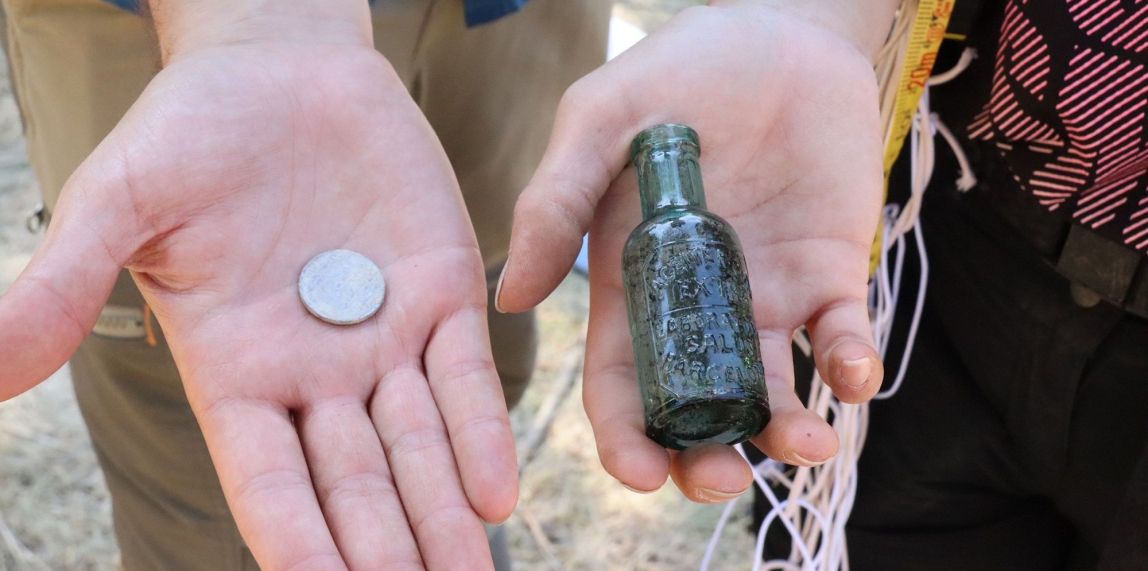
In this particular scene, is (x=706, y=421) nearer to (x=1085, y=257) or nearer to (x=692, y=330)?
(x=692, y=330)

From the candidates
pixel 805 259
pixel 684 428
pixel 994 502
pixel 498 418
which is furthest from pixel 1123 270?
pixel 498 418

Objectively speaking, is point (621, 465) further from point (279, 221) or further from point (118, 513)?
point (118, 513)

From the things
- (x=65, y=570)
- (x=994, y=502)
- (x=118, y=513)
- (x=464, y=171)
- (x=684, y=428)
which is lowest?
(x=65, y=570)

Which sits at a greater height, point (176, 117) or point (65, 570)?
point (176, 117)

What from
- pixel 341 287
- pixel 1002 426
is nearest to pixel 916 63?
pixel 1002 426

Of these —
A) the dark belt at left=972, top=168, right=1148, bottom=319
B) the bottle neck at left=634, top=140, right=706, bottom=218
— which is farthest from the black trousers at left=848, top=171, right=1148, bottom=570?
the bottle neck at left=634, top=140, right=706, bottom=218

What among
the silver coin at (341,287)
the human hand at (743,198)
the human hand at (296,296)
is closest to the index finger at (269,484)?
the human hand at (296,296)
